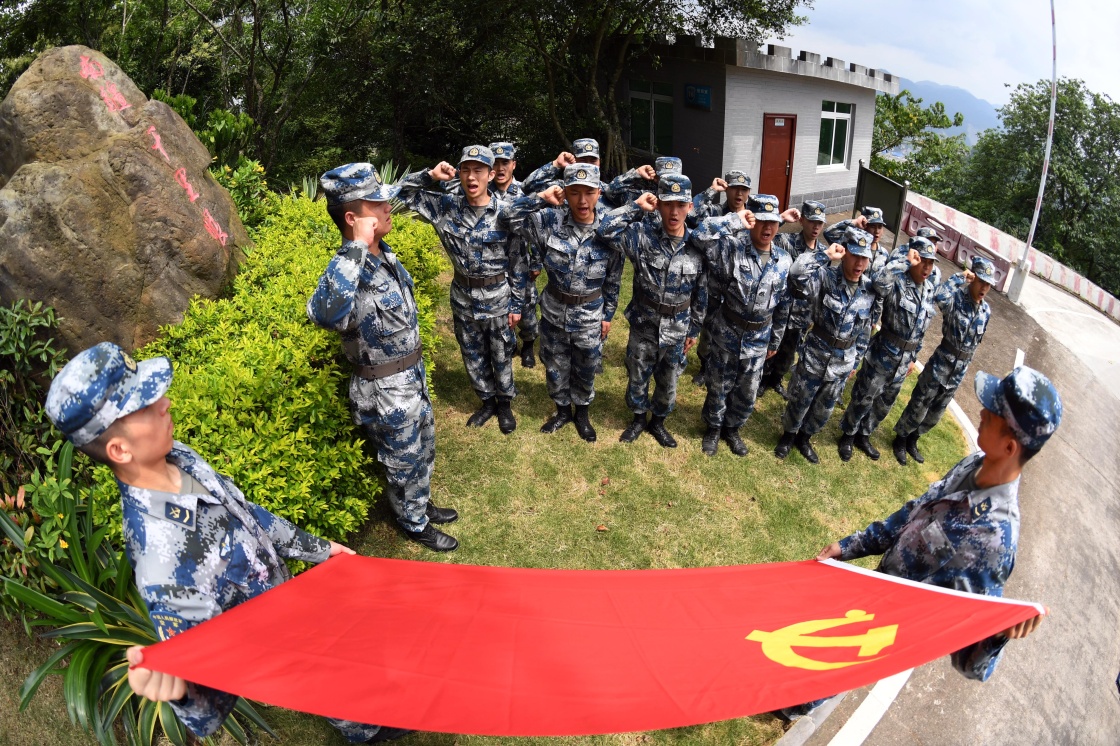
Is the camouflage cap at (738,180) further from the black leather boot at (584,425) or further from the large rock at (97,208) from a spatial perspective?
the large rock at (97,208)

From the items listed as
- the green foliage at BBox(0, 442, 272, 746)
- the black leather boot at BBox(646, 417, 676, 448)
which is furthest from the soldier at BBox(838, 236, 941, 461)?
the green foliage at BBox(0, 442, 272, 746)

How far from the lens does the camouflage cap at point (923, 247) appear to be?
5554 millimetres

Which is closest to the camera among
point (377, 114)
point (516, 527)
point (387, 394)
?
point (387, 394)

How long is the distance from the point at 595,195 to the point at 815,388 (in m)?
2.51

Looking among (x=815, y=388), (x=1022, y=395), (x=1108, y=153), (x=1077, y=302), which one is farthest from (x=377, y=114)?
(x=1108, y=153)

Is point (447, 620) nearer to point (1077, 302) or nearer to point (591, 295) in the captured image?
point (591, 295)

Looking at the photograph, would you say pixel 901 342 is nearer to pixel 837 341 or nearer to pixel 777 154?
pixel 837 341

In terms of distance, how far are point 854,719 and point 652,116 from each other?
541 inches

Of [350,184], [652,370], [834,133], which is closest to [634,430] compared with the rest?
[652,370]

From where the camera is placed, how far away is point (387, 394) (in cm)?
379

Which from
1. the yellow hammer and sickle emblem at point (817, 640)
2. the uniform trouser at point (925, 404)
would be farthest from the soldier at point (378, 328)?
the uniform trouser at point (925, 404)

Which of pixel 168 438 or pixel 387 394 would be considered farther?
pixel 387 394

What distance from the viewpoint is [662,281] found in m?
5.28

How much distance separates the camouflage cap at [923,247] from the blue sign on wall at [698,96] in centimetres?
874
